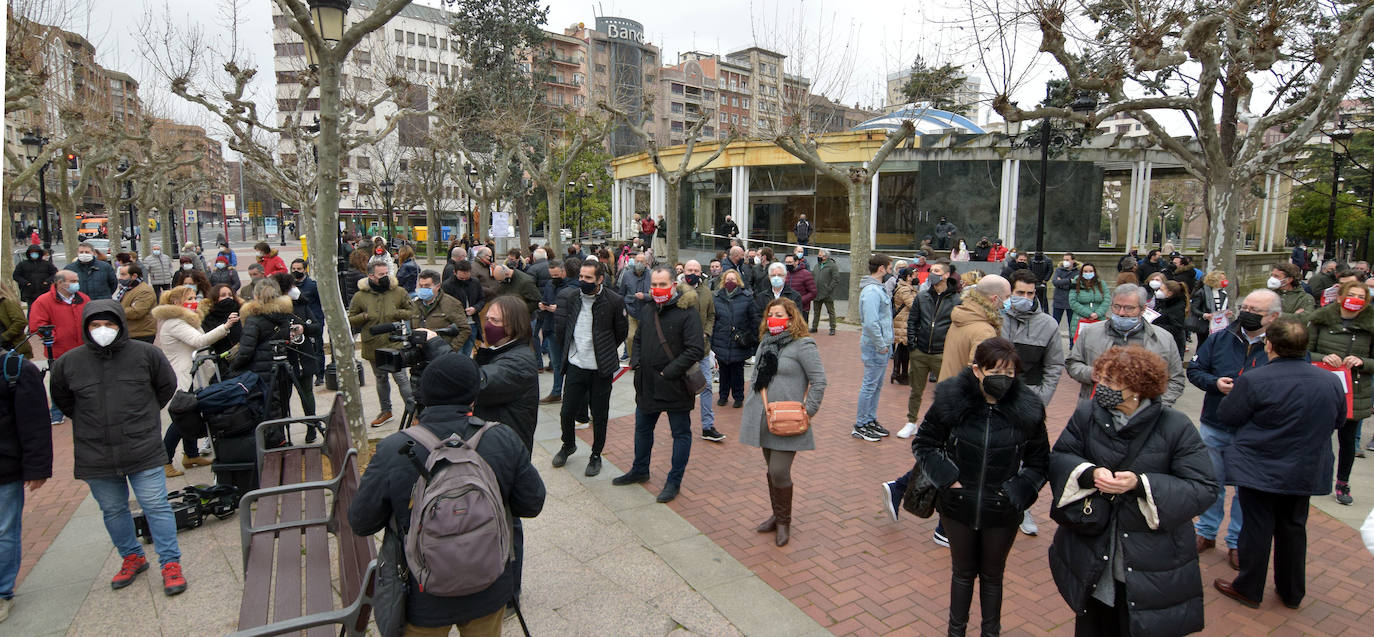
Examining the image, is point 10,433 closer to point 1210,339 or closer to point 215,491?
point 215,491

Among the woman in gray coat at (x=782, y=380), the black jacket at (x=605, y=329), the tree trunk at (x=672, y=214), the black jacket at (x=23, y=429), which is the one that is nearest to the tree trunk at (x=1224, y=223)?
the woman in gray coat at (x=782, y=380)

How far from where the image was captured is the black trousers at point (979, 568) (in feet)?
11.5

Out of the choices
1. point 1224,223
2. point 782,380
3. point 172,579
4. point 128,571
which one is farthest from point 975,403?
point 1224,223

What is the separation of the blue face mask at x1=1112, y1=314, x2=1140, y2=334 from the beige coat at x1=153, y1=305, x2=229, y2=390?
7.31 meters

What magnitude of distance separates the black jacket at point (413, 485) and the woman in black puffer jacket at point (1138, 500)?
231 cm

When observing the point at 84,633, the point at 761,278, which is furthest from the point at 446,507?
the point at 761,278

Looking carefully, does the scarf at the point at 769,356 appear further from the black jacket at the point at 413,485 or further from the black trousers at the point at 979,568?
the black jacket at the point at 413,485

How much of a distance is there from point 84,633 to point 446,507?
10.0 feet

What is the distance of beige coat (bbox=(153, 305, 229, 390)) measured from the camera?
6.50 metres

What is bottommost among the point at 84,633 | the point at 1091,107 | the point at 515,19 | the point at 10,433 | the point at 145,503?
the point at 84,633

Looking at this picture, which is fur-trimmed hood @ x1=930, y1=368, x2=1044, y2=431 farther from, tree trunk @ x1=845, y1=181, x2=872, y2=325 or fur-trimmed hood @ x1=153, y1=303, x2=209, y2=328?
tree trunk @ x1=845, y1=181, x2=872, y2=325

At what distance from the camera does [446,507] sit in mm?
2529

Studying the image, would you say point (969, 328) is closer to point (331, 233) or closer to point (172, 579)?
point (331, 233)

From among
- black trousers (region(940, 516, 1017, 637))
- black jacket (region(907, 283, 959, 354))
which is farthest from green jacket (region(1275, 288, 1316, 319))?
black trousers (region(940, 516, 1017, 637))
